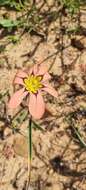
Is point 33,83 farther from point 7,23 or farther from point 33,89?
point 7,23

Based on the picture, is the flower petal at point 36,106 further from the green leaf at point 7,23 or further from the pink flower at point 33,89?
the green leaf at point 7,23

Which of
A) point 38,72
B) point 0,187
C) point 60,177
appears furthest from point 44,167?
point 38,72

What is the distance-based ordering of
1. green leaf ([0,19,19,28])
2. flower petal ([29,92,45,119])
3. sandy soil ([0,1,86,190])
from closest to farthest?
flower petal ([29,92,45,119]) → sandy soil ([0,1,86,190]) → green leaf ([0,19,19,28])

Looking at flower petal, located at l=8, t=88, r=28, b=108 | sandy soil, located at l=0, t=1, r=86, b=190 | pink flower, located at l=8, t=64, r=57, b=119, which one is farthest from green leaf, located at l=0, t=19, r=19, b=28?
flower petal, located at l=8, t=88, r=28, b=108

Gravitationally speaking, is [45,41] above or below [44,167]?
above

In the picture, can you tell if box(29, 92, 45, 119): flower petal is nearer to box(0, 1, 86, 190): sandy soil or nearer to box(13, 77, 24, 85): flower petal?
box(13, 77, 24, 85): flower petal

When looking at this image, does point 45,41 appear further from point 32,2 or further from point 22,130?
point 22,130

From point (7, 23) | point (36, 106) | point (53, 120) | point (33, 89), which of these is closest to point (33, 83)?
point (33, 89)
